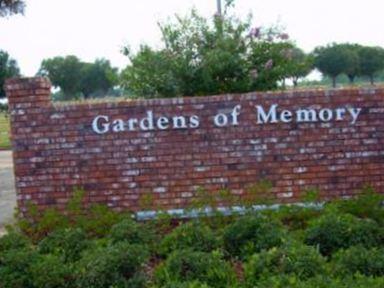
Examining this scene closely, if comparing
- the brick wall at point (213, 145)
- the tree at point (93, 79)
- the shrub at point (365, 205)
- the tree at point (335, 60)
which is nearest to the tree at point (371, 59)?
the tree at point (335, 60)

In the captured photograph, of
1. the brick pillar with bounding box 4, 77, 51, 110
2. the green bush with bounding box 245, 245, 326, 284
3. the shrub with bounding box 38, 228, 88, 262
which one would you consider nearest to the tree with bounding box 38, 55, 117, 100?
the brick pillar with bounding box 4, 77, 51, 110

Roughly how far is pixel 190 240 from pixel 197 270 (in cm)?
78

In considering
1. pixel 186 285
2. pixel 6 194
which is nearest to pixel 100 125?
pixel 186 285

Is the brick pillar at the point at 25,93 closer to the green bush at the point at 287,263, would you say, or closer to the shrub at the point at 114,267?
the shrub at the point at 114,267

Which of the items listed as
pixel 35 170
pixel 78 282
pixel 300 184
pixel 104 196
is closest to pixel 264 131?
pixel 300 184

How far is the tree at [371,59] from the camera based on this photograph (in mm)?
39812

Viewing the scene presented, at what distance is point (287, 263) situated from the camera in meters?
5.53

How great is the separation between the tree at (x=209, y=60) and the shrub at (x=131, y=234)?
3370 millimetres

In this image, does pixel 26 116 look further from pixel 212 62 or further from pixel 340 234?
pixel 340 234

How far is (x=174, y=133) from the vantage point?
822cm

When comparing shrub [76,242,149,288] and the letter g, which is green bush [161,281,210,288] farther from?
the letter g

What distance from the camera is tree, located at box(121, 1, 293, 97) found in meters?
9.99

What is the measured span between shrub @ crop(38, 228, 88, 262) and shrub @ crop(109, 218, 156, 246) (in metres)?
0.29

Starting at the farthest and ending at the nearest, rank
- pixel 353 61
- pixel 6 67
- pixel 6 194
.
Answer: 1. pixel 353 61
2. pixel 6 67
3. pixel 6 194
